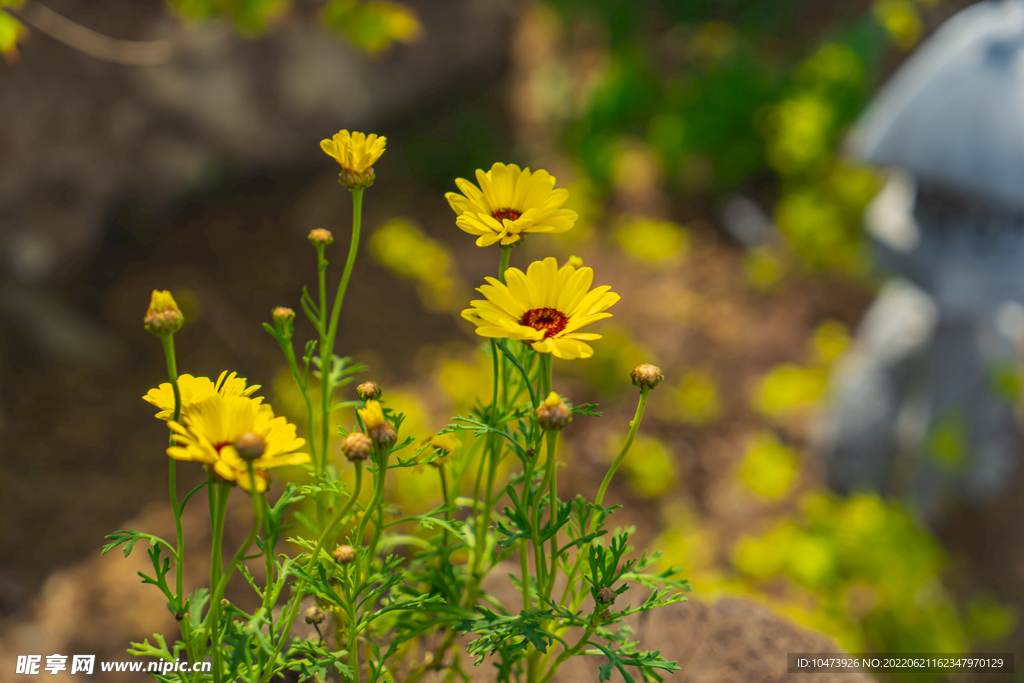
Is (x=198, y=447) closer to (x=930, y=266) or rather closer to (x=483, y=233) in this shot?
(x=483, y=233)

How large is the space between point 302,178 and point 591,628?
7.32 feet

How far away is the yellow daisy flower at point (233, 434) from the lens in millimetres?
486

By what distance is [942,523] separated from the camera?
1.97 meters

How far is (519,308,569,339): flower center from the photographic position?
574 millimetres

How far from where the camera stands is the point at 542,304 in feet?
1.93

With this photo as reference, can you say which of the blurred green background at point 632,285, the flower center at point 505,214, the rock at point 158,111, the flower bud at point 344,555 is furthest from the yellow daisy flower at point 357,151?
the rock at point 158,111

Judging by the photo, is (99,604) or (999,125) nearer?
(999,125)

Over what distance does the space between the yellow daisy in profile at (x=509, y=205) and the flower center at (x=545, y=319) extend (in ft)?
0.20

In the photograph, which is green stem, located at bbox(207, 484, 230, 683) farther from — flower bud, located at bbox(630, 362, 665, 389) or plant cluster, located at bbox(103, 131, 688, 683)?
flower bud, located at bbox(630, 362, 665, 389)

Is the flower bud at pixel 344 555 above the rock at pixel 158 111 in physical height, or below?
below

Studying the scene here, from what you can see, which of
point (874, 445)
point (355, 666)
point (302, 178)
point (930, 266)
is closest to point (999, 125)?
point (930, 266)

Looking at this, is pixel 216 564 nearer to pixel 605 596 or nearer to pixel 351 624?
pixel 351 624

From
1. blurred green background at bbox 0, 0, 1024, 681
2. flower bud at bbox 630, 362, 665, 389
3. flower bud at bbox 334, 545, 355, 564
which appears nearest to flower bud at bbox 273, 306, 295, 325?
flower bud at bbox 334, 545, 355, 564

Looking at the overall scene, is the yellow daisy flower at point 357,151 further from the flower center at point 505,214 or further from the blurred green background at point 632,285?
the blurred green background at point 632,285
